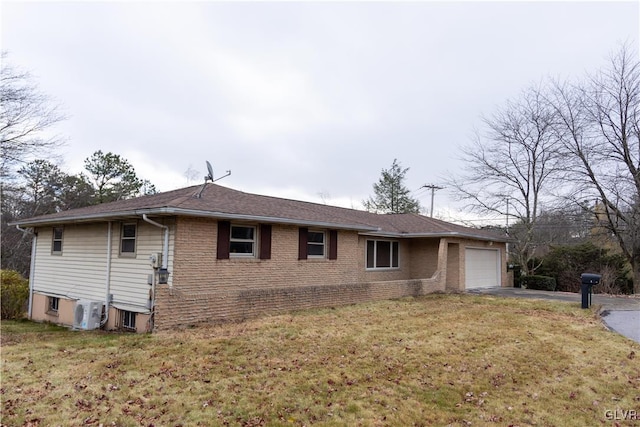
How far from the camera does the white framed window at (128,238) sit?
1097 centimetres

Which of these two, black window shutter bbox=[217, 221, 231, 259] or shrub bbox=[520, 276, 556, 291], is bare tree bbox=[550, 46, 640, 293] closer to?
shrub bbox=[520, 276, 556, 291]

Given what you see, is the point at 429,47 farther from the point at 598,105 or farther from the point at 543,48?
the point at 598,105

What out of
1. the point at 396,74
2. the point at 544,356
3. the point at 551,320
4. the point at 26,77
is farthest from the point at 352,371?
the point at 26,77

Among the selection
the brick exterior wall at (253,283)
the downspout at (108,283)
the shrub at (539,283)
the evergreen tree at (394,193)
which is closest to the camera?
the brick exterior wall at (253,283)

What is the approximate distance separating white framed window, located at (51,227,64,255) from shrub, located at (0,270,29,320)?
2195 millimetres

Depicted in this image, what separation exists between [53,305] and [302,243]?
921cm

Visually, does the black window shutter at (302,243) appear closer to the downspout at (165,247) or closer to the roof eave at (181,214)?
the roof eave at (181,214)

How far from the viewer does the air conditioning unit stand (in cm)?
1088

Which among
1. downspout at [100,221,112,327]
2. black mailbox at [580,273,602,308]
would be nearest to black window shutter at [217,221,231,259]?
downspout at [100,221,112,327]

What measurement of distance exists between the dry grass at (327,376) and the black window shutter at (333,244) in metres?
5.22

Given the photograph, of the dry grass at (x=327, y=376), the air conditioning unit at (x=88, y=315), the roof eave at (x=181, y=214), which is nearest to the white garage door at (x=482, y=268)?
the roof eave at (x=181, y=214)

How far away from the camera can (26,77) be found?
19094 millimetres

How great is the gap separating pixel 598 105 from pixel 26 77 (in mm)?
28812

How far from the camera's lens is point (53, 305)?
14.1 m
